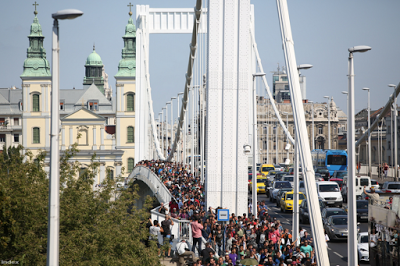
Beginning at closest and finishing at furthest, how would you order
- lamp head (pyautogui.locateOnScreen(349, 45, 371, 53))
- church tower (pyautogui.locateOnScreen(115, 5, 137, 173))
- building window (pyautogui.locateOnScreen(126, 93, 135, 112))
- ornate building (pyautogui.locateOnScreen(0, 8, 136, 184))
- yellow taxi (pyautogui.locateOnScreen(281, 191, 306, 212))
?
1. lamp head (pyautogui.locateOnScreen(349, 45, 371, 53))
2. yellow taxi (pyautogui.locateOnScreen(281, 191, 306, 212))
3. ornate building (pyautogui.locateOnScreen(0, 8, 136, 184))
4. church tower (pyautogui.locateOnScreen(115, 5, 137, 173))
5. building window (pyautogui.locateOnScreen(126, 93, 135, 112))

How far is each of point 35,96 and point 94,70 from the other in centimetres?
4126

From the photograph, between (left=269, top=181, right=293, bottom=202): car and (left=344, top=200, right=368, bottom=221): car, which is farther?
(left=269, top=181, right=293, bottom=202): car

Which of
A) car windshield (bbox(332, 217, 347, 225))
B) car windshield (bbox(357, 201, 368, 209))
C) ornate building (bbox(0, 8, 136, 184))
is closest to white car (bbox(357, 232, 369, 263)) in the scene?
car windshield (bbox(332, 217, 347, 225))

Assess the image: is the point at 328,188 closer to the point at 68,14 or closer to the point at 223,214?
the point at 223,214

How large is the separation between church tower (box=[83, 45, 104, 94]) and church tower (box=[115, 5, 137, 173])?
4151 centimetres

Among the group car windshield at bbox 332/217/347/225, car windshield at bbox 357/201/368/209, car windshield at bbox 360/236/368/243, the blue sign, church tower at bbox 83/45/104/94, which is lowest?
car windshield at bbox 360/236/368/243

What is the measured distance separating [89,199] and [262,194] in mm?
35923

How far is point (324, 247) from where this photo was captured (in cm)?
1188

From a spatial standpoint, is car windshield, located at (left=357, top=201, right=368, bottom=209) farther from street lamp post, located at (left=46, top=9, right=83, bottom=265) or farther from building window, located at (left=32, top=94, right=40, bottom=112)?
building window, located at (left=32, top=94, right=40, bottom=112)

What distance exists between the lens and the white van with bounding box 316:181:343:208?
36.9 metres

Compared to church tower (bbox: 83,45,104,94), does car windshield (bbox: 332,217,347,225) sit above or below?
below

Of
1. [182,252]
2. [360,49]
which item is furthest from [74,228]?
[360,49]

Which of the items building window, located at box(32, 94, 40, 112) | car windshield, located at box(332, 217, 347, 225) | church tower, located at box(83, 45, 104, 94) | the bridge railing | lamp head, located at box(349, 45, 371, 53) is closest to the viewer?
lamp head, located at box(349, 45, 371, 53)

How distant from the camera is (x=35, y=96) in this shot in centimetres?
10662
